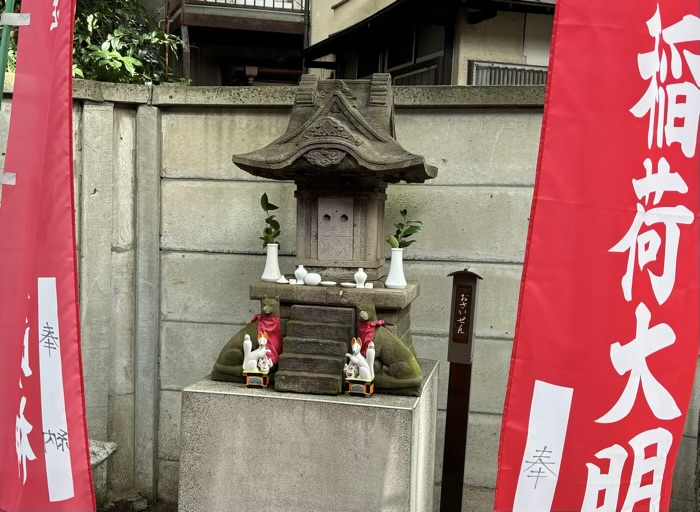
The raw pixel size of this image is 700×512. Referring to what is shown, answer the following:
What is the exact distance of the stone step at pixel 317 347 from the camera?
14.3 feet

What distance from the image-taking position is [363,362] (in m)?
4.26

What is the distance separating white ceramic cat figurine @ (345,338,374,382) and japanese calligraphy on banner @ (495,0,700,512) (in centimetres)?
184

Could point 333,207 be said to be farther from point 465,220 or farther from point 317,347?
point 465,220

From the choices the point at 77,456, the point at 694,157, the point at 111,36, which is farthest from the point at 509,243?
the point at 111,36

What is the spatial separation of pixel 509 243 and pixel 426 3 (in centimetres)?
387

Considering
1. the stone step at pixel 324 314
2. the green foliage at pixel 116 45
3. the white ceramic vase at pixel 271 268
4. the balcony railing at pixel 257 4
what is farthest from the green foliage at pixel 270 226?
the balcony railing at pixel 257 4

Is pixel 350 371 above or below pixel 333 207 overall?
below

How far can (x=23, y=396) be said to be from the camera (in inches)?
114

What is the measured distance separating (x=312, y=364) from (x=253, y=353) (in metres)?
0.39

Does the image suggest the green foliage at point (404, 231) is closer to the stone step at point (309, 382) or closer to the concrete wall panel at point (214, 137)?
the stone step at point (309, 382)

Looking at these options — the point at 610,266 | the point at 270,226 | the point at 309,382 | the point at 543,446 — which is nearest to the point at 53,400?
the point at 309,382

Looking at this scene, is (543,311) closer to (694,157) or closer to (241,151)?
(694,157)

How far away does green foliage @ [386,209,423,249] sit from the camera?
4867mm

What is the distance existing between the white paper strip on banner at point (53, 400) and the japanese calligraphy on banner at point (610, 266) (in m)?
1.79
